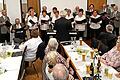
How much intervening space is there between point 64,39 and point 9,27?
2.62 meters

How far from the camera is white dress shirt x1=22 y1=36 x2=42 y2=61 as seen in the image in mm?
6652

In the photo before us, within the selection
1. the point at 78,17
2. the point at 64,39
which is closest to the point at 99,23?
the point at 78,17

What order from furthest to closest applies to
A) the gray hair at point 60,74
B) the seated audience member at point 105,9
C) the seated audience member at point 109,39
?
1. the seated audience member at point 105,9
2. the seated audience member at point 109,39
3. the gray hair at point 60,74

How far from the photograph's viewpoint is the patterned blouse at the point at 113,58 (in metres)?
5.24

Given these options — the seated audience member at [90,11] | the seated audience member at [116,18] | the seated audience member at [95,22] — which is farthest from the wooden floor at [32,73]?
the seated audience member at [116,18]

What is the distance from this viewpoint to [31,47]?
668 cm

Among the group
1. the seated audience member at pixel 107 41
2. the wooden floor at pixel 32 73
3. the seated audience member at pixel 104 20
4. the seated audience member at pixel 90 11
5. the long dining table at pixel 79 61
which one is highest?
the seated audience member at pixel 90 11

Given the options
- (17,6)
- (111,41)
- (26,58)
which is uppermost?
(17,6)

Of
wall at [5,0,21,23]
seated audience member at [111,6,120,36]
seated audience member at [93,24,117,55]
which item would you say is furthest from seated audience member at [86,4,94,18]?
seated audience member at [93,24,117,55]

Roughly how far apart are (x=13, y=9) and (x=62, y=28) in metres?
3.49

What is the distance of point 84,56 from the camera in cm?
551

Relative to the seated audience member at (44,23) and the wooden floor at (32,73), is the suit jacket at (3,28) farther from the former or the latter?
the wooden floor at (32,73)

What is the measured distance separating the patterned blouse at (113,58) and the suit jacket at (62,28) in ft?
8.41

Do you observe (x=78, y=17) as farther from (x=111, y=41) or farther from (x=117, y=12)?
(x=111, y=41)
